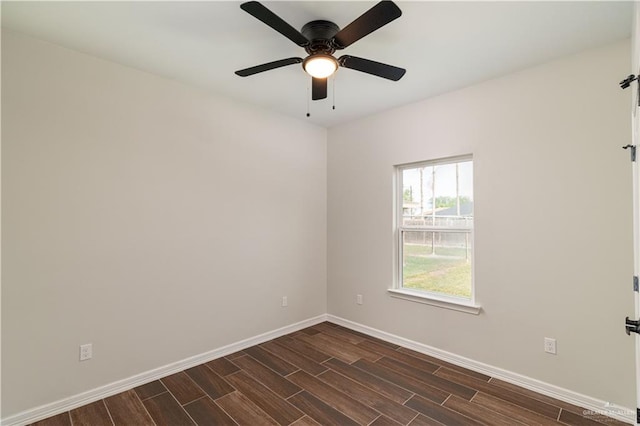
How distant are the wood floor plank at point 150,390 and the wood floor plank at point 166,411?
0.18ft

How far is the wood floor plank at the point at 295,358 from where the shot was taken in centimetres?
277

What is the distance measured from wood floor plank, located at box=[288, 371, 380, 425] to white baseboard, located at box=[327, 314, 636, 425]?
1146 millimetres

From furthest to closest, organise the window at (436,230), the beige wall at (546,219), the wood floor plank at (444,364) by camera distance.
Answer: the window at (436,230) < the wood floor plank at (444,364) < the beige wall at (546,219)

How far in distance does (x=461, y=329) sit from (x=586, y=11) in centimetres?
260

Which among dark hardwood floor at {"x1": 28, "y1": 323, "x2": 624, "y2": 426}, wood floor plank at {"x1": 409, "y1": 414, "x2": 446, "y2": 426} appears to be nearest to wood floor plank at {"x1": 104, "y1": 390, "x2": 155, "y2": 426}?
dark hardwood floor at {"x1": 28, "y1": 323, "x2": 624, "y2": 426}

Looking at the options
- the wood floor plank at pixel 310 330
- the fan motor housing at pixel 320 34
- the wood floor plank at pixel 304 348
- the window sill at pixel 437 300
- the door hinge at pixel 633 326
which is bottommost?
the wood floor plank at pixel 310 330

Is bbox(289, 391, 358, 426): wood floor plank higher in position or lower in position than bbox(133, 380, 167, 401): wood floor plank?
lower

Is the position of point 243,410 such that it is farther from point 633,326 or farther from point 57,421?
point 633,326

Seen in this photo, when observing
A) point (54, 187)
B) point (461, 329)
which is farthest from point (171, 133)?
point (461, 329)

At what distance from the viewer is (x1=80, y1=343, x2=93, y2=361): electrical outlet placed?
2.27m

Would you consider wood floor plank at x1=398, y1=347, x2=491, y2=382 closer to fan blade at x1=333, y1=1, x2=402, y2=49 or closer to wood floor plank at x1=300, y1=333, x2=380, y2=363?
wood floor plank at x1=300, y1=333, x2=380, y2=363

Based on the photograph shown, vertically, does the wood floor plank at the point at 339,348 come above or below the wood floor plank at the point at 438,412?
below

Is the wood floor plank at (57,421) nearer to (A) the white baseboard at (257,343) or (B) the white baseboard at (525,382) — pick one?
(A) the white baseboard at (257,343)

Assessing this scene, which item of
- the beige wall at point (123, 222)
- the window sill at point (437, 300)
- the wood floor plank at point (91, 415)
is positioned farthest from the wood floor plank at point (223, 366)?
the window sill at point (437, 300)
